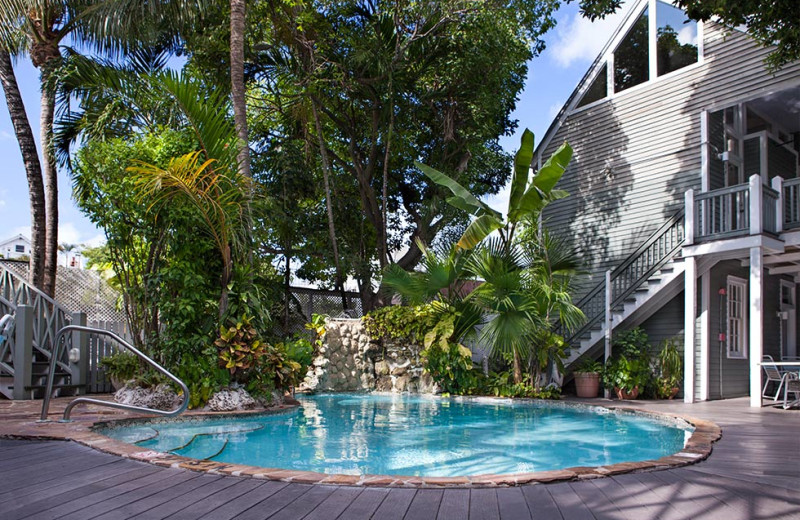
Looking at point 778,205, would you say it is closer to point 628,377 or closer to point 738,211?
point 738,211

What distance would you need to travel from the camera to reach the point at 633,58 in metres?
12.7

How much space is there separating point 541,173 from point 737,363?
5485 millimetres

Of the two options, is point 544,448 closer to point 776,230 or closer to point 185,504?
point 185,504

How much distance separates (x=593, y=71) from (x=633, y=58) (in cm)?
92

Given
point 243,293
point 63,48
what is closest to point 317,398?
point 243,293

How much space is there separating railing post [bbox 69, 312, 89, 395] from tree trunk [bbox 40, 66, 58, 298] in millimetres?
2154

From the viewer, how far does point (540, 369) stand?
1070 centimetres

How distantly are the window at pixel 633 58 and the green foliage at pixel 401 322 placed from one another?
6.33 m

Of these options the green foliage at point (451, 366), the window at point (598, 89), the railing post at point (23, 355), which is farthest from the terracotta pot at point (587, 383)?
the railing post at point (23, 355)

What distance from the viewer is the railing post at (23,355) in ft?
27.9

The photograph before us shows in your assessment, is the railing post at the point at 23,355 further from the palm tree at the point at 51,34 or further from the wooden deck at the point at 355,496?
the wooden deck at the point at 355,496

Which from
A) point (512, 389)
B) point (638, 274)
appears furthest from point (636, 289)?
point (512, 389)

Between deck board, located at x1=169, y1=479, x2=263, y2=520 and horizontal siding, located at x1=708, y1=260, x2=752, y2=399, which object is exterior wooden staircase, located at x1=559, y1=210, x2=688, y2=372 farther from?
deck board, located at x1=169, y1=479, x2=263, y2=520

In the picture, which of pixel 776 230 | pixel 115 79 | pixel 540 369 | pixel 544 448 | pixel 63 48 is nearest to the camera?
pixel 544 448
